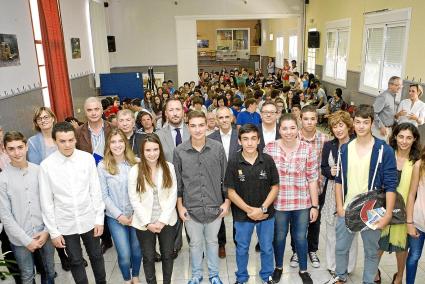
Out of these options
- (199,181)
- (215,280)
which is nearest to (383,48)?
(199,181)

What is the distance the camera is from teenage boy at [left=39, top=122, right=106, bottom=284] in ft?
8.77

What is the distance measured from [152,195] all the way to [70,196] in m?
0.64

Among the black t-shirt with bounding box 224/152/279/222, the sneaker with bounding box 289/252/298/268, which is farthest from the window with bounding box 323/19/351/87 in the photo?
the black t-shirt with bounding box 224/152/279/222

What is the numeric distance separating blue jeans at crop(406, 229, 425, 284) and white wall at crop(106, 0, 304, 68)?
11.4 meters

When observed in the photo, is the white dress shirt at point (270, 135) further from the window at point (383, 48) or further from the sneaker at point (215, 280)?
the window at point (383, 48)

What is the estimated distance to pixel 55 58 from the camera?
7.05 m

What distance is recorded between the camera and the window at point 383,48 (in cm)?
718

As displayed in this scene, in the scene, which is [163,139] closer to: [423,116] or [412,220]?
[412,220]

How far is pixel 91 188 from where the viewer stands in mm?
2797

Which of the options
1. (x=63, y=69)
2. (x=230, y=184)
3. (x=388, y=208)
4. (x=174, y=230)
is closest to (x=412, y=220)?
(x=388, y=208)

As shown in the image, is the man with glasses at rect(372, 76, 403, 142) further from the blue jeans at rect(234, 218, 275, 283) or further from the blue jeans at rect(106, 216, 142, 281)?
the blue jeans at rect(106, 216, 142, 281)

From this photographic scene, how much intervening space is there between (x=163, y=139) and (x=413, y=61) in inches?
227

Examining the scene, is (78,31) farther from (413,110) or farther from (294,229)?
(294,229)

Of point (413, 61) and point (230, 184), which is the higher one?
point (413, 61)
